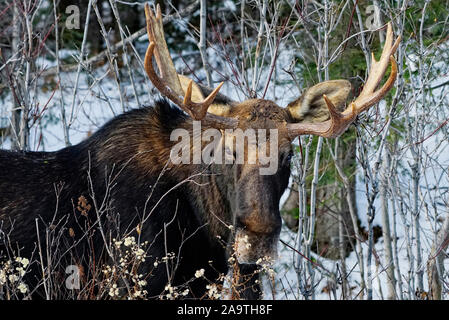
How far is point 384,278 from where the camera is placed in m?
9.35

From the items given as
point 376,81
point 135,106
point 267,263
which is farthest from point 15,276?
point 135,106

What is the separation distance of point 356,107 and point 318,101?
0.52 meters

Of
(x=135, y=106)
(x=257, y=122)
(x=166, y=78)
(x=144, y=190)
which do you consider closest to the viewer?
(x=166, y=78)

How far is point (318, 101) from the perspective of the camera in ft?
18.6

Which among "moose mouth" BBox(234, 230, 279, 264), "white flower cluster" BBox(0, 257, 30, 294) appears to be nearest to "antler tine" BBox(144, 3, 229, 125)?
"moose mouth" BBox(234, 230, 279, 264)

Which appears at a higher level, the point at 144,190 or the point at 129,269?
the point at 144,190

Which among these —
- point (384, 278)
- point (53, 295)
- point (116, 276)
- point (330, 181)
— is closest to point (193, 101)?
point (116, 276)

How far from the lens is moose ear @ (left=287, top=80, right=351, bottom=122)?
18.4 ft

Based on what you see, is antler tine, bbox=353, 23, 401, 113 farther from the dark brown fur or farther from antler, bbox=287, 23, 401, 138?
the dark brown fur

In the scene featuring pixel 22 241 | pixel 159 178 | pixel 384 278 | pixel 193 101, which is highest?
pixel 193 101

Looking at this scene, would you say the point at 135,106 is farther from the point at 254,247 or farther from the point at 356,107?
the point at 254,247

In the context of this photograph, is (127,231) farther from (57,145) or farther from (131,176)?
(57,145)
